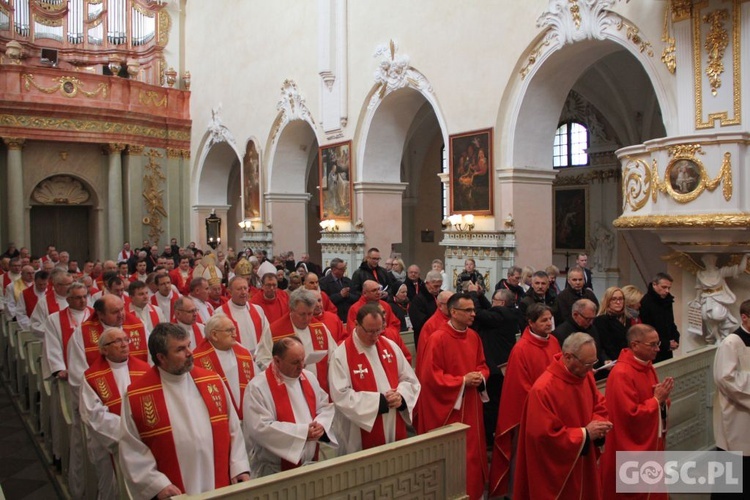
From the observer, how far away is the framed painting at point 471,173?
1189cm

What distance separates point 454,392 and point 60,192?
19.2m

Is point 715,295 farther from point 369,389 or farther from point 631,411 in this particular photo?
→ point 369,389

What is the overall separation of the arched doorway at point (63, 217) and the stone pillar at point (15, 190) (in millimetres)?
1177

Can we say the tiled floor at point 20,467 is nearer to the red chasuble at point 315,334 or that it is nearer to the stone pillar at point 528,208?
the red chasuble at point 315,334

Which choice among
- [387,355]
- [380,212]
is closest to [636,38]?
[387,355]

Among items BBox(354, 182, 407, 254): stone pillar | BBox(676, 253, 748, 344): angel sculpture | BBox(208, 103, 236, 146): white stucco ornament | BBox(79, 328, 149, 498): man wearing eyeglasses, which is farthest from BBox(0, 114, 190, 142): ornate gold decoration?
BBox(676, 253, 748, 344): angel sculpture

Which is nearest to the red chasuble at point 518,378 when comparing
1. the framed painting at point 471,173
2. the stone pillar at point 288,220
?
the framed painting at point 471,173

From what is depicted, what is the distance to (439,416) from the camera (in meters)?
5.07

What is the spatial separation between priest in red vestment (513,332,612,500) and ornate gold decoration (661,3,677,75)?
6.30 meters

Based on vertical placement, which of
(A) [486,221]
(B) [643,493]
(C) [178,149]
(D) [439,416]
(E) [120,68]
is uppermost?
(E) [120,68]

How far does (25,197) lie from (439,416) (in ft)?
61.2

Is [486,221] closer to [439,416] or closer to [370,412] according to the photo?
[439,416]

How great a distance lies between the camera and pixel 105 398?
444cm

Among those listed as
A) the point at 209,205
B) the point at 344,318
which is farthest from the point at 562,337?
the point at 209,205
